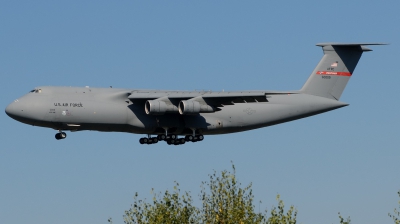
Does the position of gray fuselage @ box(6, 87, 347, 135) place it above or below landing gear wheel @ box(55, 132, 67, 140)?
above

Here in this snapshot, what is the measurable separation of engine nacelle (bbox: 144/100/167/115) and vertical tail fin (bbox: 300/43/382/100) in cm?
721

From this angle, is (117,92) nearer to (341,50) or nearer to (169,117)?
(169,117)

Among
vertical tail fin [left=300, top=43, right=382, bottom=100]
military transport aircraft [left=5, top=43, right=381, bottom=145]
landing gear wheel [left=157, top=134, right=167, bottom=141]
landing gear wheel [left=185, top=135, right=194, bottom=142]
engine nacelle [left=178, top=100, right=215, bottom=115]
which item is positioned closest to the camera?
military transport aircraft [left=5, top=43, right=381, bottom=145]

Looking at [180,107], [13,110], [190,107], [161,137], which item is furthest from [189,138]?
[13,110]

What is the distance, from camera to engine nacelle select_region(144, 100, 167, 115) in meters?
38.9

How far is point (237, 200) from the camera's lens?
3011 cm

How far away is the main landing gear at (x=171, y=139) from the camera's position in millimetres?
41094

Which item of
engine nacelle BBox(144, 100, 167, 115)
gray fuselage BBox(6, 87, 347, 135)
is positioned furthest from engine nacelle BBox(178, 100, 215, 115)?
gray fuselage BBox(6, 87, 347, 135)

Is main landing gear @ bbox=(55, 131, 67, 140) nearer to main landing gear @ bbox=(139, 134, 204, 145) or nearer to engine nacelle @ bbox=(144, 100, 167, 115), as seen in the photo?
engine nacelle @ bbox=(144, 100, 167, 115)

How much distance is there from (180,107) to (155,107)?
988mm

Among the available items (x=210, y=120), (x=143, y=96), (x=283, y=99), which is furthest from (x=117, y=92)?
(x=283, y=99)

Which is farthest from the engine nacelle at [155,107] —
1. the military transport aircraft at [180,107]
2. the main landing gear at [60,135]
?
the main landing gear at [60,135]

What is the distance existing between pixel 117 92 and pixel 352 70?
10476 millimetres

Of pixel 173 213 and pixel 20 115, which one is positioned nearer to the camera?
pixel 173 213
